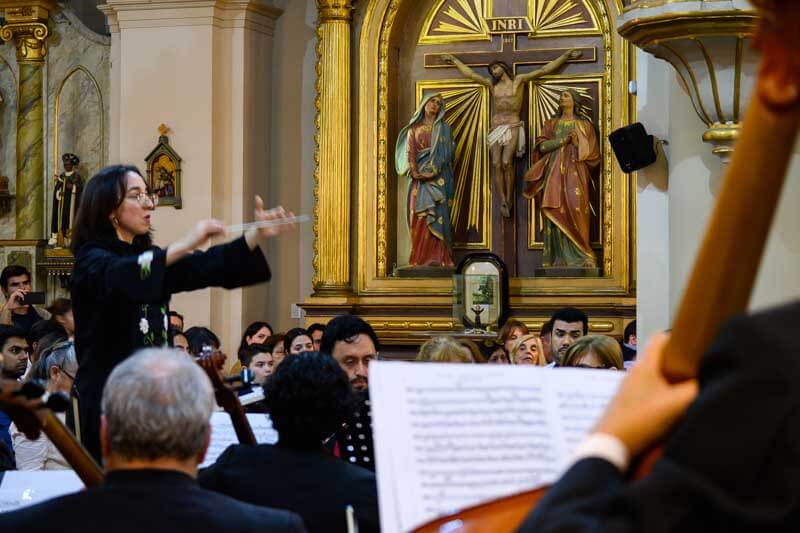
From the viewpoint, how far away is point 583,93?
42.8 ft

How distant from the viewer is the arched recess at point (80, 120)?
14867 millimetres

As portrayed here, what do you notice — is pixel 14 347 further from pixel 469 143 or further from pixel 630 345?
pixel 469 143

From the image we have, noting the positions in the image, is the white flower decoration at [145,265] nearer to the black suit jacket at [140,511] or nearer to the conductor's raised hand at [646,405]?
the black suit jacket at [140,511]

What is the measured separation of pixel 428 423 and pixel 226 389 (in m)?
2.15

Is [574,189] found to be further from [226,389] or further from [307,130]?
[226,389]

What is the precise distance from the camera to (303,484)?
324 cm

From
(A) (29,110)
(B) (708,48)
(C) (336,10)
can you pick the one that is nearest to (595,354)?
A: (B) (708,48)

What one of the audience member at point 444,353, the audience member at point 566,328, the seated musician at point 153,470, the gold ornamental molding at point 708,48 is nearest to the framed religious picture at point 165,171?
the audience member at point 566,328

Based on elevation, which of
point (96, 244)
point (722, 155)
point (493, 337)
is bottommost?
point (493, 337)

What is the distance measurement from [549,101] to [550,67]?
0.33 meters

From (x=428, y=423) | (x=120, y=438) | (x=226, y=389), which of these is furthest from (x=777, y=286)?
(x=428, y=423)

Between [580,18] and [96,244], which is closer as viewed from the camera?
Result: [96,244]

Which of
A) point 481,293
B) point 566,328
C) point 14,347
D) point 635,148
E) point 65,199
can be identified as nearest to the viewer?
point 14,347

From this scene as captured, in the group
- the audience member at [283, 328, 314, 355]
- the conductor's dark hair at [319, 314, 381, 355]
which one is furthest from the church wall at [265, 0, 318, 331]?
the conductor's dark hair at [319, 314, 381, 355]
